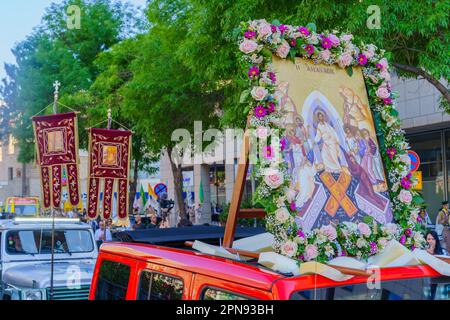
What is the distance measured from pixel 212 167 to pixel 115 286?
35.7 meters

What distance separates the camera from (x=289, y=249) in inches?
151

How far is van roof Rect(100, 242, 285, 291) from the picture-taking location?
3.07 meters

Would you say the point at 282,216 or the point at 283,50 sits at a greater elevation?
the point at 283,50

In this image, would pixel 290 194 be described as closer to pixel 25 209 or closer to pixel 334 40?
pixel 334 40

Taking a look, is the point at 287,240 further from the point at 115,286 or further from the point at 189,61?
the point at 189,61

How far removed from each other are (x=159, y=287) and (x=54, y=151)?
1090 centimetres

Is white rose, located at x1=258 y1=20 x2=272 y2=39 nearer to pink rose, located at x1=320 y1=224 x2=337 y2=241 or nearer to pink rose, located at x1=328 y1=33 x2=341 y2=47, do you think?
pink rose, located at x1=328 y1=33 x2=341 y2=47

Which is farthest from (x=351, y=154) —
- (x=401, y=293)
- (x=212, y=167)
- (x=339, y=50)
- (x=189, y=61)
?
(x=212, y=167)

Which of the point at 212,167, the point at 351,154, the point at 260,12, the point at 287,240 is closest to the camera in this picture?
the point at 287,240

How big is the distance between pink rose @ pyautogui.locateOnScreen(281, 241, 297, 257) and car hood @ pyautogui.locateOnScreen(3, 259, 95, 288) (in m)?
4.40

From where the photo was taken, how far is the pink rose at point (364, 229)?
4172mm

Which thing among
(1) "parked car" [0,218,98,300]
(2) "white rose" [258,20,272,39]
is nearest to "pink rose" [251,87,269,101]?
(2) "white rose" [258,20,272,39]

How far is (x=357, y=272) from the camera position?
10.3 feet

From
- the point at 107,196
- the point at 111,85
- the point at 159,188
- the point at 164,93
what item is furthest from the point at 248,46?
the point at 159,188
